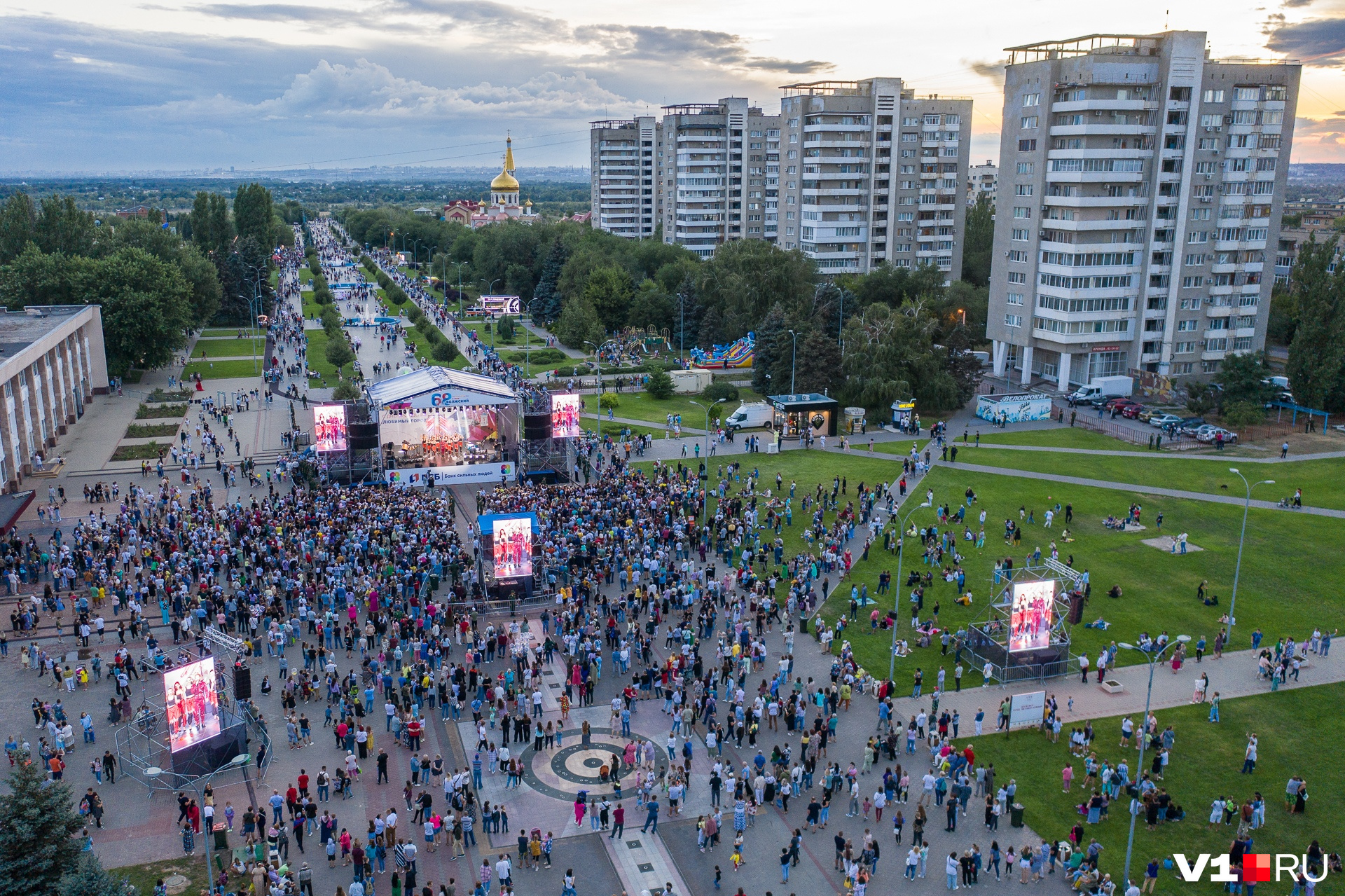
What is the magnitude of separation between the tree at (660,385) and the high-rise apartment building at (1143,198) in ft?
81.9

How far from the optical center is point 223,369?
79125 millimetres

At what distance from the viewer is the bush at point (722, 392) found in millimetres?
68688

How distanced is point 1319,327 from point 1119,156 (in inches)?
627

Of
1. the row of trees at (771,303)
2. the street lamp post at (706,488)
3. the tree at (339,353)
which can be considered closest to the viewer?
the street lamp post at (706,488)

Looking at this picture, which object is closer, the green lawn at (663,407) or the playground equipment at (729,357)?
the green lawn at (663,407)

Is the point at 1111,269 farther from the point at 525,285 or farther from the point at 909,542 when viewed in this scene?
the point at 525,285

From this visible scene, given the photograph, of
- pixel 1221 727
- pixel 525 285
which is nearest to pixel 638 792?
pixel 1221 727

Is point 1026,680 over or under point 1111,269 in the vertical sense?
under

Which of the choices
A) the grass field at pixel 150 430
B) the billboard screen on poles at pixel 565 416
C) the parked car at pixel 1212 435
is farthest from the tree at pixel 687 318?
the grass field at pixel 150 430

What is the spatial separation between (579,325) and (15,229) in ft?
154

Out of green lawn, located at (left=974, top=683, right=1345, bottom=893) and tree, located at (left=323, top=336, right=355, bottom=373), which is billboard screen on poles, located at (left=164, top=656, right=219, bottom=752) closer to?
green lawn, located at (left=974, top=683, right=1345, bottom=893)

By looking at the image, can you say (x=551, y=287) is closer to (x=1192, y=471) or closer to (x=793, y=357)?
(x=793, y=357)

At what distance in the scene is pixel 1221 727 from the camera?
89.1ft

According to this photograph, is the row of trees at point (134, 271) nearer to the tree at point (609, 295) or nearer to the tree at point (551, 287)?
the tree at point (551, 287)
